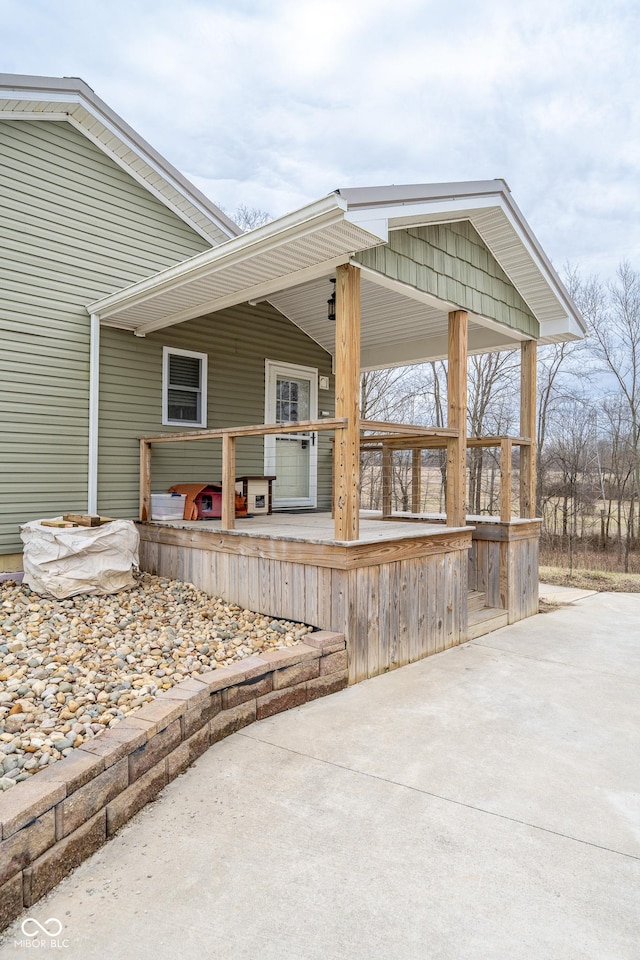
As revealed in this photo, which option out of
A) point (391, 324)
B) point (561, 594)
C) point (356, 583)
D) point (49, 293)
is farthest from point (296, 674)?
point (561, 594)

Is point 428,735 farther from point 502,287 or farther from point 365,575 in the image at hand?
point 502,287

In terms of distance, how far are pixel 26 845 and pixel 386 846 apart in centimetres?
122

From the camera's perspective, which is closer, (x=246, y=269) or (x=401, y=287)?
(x=246, y=269)

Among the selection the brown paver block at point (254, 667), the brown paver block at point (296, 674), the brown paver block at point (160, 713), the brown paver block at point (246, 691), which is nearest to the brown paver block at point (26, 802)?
the brown paver block at point (160, 713)

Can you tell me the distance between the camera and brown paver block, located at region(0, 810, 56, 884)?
1.74m

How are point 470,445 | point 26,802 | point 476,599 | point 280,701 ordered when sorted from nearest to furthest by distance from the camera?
point 26,802 < point 280,701 < point 470,445 < point 476,599

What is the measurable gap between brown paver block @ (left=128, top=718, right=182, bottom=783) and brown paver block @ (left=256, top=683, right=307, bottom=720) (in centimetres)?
68

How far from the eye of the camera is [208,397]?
664 centimetres

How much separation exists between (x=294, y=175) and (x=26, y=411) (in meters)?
20.6

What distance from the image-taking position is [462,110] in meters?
15.2

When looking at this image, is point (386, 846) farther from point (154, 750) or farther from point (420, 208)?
point (420, 208)

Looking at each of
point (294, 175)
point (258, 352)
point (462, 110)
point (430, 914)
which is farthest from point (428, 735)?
point (294, 175)

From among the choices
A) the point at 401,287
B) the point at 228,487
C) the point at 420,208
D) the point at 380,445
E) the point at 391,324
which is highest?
the point at 420,208

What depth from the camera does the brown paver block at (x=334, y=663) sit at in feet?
12.0
